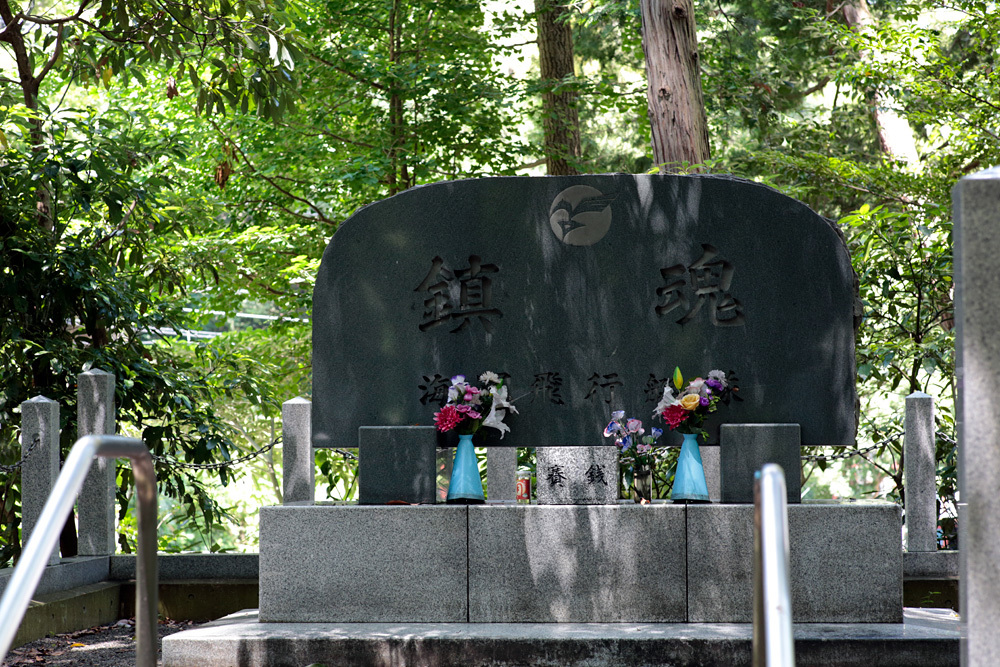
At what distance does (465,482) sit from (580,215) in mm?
1838

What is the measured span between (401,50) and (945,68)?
656 cm

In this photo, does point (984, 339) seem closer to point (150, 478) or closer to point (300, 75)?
point (150, 478)

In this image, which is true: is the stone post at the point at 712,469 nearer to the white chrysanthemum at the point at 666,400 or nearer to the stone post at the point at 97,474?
the white chrysanthemum at the point at 666,400

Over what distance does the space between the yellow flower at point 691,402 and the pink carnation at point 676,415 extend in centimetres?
3

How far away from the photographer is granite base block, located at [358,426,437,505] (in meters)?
5.73

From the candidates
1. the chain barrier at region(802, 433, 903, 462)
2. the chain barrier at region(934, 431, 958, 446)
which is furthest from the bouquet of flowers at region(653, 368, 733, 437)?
the chain barrier at region(934, 431, 958, 446)

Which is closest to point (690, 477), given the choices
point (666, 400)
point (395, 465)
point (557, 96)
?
point (666, 400)

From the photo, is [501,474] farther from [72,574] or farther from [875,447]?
[72,574]

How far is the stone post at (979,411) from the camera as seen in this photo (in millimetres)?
2492

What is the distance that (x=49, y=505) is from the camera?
2.34 meters

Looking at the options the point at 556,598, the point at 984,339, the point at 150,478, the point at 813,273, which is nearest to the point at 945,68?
the point at 813,273

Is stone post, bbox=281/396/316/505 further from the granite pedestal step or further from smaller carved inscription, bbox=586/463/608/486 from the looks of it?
smaller carved inscription, bbox=586/463/608/486

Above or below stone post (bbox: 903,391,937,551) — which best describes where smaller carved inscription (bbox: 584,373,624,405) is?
above

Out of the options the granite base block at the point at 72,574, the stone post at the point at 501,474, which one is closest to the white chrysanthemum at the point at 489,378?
the stone post at the point at 501,474
